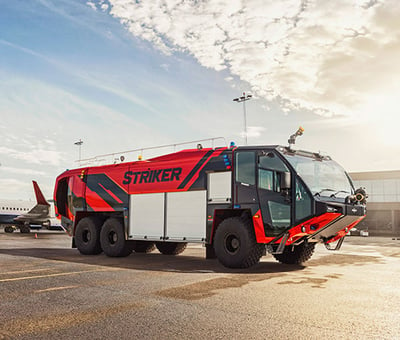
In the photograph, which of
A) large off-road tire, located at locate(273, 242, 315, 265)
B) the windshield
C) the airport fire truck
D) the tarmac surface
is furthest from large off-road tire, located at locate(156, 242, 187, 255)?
the windshield

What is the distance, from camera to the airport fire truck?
9844 mm

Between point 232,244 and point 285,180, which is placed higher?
point 285,180

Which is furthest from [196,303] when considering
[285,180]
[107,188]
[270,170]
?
[107,188]

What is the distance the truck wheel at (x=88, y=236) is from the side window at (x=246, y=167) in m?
6.13

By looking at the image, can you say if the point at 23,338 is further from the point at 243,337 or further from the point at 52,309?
the point at 243,337

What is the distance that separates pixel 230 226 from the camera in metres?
10.5

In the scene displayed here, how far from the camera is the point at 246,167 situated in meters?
10.5

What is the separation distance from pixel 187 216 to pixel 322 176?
3.78 metres

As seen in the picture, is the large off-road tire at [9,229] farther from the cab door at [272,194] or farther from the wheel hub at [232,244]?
the cab door at [272,194]

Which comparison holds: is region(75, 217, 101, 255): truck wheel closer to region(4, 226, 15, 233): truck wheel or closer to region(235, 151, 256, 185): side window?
region(235, 151, 256, 185): side window

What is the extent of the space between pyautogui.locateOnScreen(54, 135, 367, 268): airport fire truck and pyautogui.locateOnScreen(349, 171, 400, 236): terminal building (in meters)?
55.9

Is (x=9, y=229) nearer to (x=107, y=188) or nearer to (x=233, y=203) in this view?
(x=107, y=188)

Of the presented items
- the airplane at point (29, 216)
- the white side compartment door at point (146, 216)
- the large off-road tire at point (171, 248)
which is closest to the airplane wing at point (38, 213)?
the airplane at point (29, 216)

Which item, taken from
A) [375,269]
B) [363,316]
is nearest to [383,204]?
[375,269]
